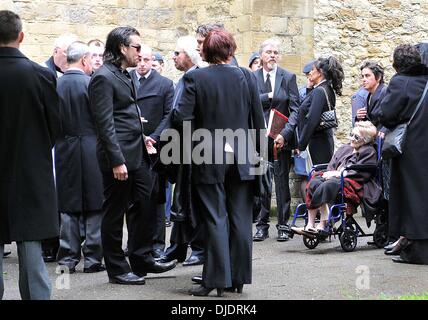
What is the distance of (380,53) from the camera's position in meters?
14.8

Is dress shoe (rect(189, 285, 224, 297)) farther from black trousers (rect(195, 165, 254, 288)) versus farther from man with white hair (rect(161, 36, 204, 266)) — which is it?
man with white hair (rect(161, 36, 204, 266))

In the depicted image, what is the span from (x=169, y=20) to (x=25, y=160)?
942cm

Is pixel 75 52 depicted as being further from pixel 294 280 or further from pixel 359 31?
pixel 359 31

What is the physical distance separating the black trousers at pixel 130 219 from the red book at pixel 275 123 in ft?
9.09

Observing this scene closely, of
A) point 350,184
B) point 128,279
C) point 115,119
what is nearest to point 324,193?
point 350,184

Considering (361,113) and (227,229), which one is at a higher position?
(361,113)

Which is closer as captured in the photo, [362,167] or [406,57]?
[406,57]

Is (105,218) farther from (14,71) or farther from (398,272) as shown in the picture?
(398,272)

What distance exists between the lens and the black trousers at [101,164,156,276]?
7.91m

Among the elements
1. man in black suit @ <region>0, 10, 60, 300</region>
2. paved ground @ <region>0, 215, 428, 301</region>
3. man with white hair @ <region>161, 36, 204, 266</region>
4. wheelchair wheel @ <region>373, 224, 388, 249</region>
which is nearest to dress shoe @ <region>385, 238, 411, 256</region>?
paved ground @ <region>0, 215, 428, 301</region>

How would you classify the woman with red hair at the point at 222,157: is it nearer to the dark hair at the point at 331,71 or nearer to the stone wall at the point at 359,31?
the dark hair at the point at 331,71

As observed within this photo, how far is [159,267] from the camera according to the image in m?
8.50

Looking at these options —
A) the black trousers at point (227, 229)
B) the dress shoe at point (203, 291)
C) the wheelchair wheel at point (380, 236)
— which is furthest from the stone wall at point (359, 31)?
the dress shoe at point (203, 291)

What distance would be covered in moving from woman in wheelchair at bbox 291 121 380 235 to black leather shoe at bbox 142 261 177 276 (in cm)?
173
